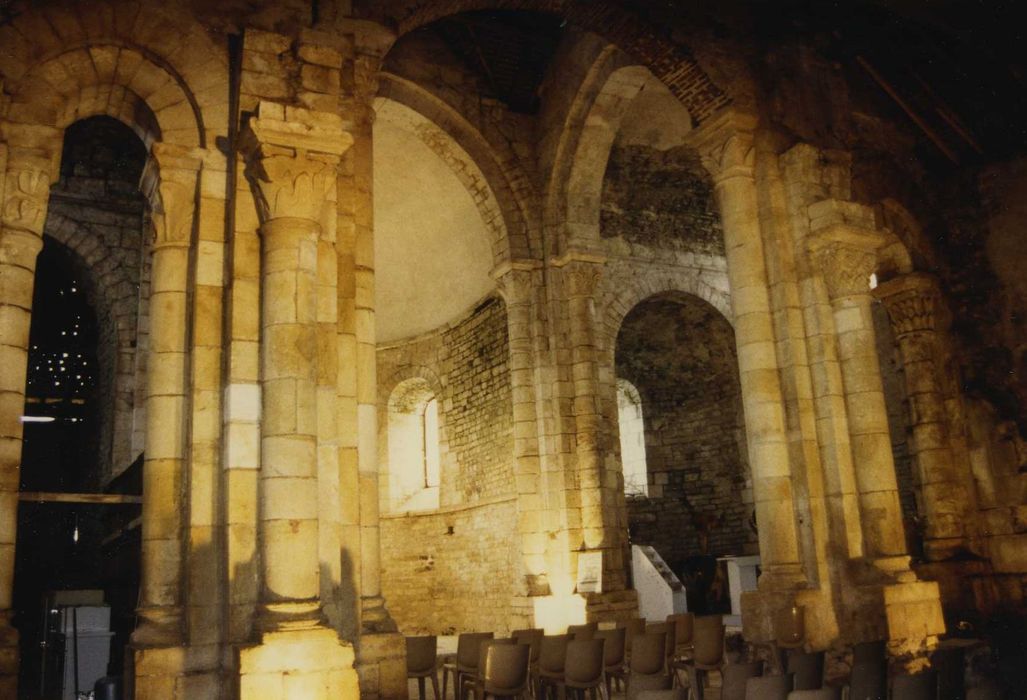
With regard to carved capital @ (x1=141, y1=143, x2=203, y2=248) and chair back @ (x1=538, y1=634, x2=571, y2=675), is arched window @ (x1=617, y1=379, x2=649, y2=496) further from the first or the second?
carved capital @ (x1=141, y1=143, x2=203, y2=248)

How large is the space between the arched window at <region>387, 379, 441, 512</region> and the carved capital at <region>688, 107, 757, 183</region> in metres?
8.92

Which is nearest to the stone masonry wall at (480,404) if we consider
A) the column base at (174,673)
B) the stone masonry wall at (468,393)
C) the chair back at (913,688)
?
the stone masonry wall at (468,393)

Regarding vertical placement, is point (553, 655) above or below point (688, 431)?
below

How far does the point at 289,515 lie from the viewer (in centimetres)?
576

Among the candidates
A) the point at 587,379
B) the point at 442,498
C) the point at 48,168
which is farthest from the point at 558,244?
the point at 48,168

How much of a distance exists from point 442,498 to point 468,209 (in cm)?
545

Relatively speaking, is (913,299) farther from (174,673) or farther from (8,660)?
(8,660)

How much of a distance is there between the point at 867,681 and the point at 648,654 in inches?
72.0

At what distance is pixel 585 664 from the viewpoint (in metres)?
5.95

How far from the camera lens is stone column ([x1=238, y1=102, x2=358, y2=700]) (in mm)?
5395

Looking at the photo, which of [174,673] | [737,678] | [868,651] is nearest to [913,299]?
[868,651]

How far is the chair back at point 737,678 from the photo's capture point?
4.53 metres

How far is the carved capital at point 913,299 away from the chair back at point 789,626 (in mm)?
5356

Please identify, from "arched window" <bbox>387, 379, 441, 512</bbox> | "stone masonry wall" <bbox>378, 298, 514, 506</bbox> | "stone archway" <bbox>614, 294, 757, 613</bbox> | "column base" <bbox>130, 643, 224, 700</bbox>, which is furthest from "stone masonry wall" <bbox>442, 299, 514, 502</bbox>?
"column base" <bbox>130, 643, 224, 700</bbox>
